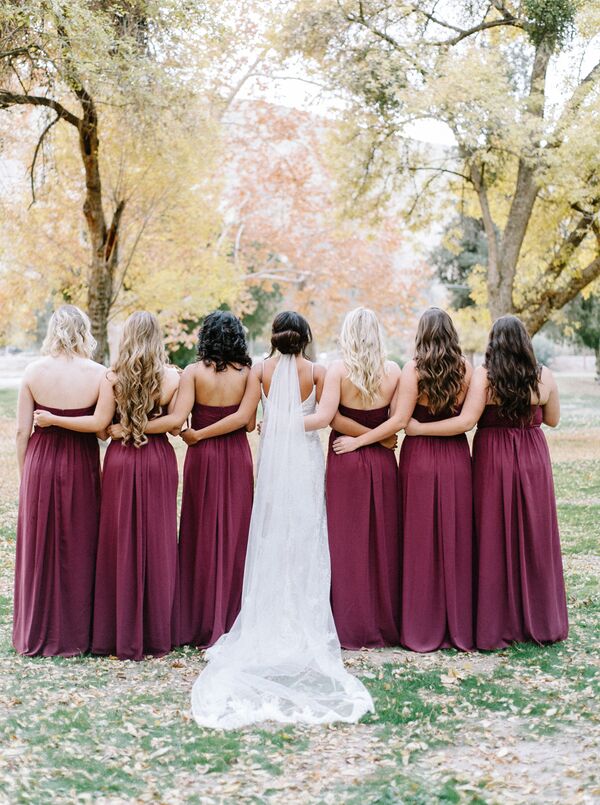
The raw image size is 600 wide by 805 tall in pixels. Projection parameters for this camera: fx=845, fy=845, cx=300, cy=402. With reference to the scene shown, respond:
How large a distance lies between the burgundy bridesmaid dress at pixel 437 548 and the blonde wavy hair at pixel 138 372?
1.90 metres

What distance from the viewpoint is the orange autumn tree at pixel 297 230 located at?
31688mm

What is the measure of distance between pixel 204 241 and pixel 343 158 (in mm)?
5293

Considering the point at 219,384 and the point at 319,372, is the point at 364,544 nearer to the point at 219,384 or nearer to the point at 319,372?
the point at 319,372

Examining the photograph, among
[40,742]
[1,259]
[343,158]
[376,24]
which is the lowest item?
[40,742]

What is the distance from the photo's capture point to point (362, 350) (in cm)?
594

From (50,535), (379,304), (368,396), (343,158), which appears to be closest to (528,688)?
(368,396)

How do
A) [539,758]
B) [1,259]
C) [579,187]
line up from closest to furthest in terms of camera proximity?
[539,758], [579,187], [1,259]

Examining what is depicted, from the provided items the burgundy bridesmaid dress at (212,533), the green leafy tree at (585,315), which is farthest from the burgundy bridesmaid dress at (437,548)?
the green leafy tree at (585,315)

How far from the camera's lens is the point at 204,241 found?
2106 centimetres

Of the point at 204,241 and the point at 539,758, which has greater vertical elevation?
the point at 204,241

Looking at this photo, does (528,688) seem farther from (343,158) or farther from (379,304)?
(379,304)

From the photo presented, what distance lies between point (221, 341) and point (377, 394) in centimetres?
117

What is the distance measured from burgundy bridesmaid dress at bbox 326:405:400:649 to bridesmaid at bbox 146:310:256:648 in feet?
2.20

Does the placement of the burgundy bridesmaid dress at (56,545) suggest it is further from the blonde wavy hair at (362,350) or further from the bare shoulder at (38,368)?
the blonde wavy hair at (362,350)
